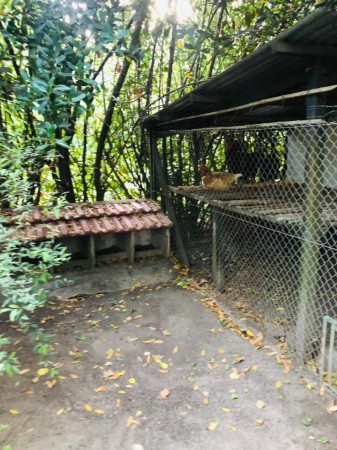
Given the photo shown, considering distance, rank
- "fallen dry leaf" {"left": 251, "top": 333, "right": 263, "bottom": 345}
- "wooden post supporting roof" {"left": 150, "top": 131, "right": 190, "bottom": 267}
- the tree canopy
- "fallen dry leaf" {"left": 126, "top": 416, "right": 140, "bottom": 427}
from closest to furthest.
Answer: "fallen dry leaf" {"left": 126, "top": 416, "right": 140, "bottom": 427}
the tree canopy
"fallen dry leaf" {"left": 251, "top": 333, "right": 263, "bottom": 345}
"wooden post supporting roof" {"left": 150, "top": 131, "right": 190, "bottom": 267}

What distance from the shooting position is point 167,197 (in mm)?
5254

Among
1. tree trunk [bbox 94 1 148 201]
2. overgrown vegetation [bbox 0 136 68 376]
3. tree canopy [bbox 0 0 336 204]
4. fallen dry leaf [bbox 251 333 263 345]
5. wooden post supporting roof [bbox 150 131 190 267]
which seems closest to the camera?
overgrown vegetation [bbox 0 136 68 376]

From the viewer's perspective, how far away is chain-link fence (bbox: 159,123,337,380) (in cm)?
273

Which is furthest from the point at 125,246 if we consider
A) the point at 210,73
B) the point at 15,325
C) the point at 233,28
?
the point at 233,28

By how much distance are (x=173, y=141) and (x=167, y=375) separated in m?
4.21

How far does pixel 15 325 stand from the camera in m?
3.52

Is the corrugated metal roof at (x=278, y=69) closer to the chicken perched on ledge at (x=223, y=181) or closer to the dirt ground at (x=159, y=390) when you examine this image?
the chicken perched on ledge at (x=223, y=181)

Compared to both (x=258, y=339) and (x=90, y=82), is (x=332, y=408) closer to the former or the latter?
(x=258, y=339)

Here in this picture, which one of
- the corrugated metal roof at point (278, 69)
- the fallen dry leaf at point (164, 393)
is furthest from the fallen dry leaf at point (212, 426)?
the corrugated metal roof at point (278, 69)

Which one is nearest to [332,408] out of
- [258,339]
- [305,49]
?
[258,339]

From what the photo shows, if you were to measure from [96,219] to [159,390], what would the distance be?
262cm

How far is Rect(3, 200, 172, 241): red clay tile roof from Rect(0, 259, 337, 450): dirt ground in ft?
3.10

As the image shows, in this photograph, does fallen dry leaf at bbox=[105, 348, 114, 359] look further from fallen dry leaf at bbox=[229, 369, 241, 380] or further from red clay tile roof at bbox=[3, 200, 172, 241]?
red clay tile roof at bbox=[3, 200, 172, 241]

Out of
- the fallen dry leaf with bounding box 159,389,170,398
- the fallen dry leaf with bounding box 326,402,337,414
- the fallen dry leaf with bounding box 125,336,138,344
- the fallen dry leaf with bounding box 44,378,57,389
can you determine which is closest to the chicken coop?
the fallen dry leaf with bounding box 326,402,337,414
